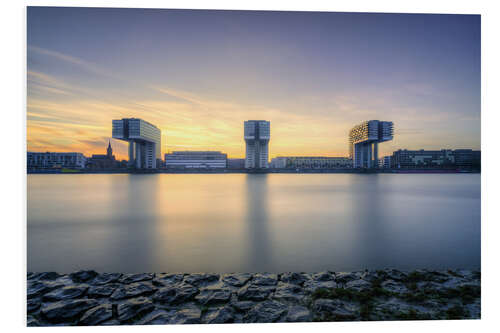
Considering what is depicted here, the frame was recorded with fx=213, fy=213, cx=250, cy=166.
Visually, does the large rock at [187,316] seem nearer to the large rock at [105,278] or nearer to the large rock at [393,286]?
the large rock at [105,278]

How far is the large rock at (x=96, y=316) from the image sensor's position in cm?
210

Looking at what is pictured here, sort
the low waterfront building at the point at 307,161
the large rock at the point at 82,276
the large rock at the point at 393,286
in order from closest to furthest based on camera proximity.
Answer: the large rock at the point at 393,286 → the large rock at the point at 82,276 → the low waterfront building at the point at 307,161

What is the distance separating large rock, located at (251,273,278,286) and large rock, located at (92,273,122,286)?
1843 mm

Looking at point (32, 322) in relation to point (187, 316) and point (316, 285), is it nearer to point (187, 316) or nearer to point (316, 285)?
point (187, 316)

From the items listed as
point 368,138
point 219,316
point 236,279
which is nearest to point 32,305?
point 219,316

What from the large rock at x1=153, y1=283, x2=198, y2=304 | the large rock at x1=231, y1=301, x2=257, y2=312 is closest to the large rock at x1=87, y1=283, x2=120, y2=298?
the large rock at x1=153, y1=283, x2=198, y2=304

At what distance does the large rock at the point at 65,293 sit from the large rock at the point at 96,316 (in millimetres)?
418

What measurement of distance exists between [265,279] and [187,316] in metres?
1.06

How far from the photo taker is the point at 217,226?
18.2 feet

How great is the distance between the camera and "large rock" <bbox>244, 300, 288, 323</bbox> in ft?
7.05

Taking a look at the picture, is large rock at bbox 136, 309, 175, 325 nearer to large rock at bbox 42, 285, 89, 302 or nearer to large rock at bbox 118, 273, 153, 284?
large rock at bbox 118, 273, 153, 284

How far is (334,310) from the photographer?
2.23 m

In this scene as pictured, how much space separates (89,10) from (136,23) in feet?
2.15

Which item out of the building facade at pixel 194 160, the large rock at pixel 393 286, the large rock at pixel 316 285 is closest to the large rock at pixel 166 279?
the large rock at pixel 316 285
